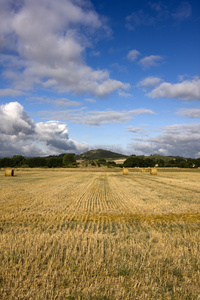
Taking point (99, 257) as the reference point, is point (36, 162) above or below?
above

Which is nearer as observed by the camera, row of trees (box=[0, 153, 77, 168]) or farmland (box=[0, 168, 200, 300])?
farmland (box=[0, 168, 200, 300])

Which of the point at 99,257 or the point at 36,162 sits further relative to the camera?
the point at 36,162

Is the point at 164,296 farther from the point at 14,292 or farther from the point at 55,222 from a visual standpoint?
the point at 55,222

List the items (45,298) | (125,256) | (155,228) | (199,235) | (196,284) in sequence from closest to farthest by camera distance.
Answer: (45,298) → (196,284) → (125,256) → (199,235) → (155,228)

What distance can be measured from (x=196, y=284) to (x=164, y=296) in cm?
93

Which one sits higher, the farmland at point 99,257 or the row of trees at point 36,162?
the row of trees at point 36,162

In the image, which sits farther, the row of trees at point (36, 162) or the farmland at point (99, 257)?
the row of trees at point (36, 162)

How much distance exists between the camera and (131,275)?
556cm

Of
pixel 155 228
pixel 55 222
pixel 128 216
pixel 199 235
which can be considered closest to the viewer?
pixel 199 235

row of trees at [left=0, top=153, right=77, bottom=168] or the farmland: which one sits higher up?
row of trees at [left=0, top=153, right=77, bottom=168]

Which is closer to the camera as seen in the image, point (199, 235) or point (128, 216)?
point (199, 235)

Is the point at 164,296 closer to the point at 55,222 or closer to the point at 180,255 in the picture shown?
the point at 180,255

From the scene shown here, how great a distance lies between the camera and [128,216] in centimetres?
1163

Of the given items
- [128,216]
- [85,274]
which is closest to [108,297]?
[85,274]
